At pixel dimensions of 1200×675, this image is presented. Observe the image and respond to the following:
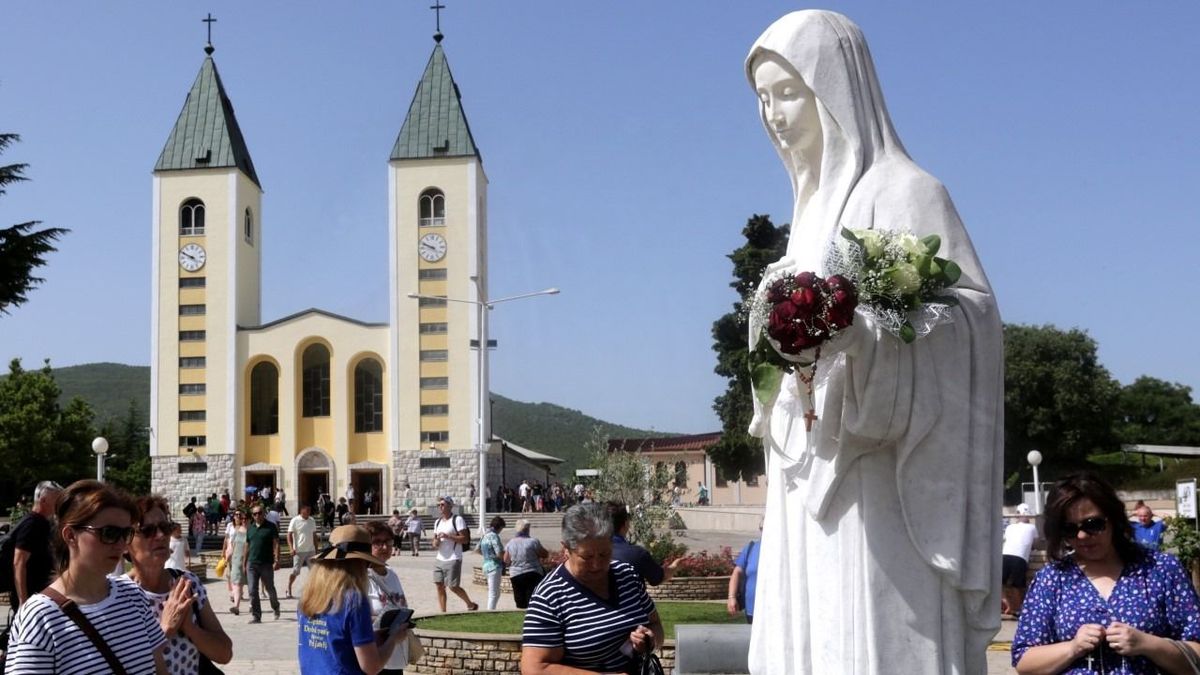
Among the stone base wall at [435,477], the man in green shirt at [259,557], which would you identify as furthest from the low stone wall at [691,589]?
the stone base wall at [435,477]

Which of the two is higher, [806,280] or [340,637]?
[806,280]

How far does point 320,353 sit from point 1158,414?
52.3 m

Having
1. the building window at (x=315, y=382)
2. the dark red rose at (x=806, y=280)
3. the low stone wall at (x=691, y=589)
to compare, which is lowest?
the low stone wall at (x=691, y=589)

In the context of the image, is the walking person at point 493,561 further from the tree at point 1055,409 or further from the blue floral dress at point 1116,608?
the tree at point 1055,409

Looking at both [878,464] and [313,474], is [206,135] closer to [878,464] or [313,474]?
[313,474]

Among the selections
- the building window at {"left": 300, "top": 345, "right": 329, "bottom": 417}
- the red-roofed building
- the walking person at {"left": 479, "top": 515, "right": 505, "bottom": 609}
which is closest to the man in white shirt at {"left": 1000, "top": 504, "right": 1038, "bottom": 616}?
the walking person at {"left": 479, "top": 515, "right": 505, "bottom": 609}

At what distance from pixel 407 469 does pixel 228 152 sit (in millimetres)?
21268

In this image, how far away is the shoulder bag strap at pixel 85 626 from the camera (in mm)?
4234

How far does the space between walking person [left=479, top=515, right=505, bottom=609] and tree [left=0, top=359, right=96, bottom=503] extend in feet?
170

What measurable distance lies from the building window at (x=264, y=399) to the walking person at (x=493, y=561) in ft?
186

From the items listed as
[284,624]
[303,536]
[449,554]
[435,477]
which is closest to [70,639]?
[284,624]

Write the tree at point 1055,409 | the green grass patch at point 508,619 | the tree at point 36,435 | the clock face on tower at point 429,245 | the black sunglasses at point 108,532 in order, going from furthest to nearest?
1. the clock face on tower at point 429,245
2. the tree at point 36,435
3. the tree at point 1055,409
4. the green grass patch at point 508,619
5. the black sunglasses at point 108,532

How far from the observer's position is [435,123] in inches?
2960

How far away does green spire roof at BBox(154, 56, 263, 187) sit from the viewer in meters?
74.8
